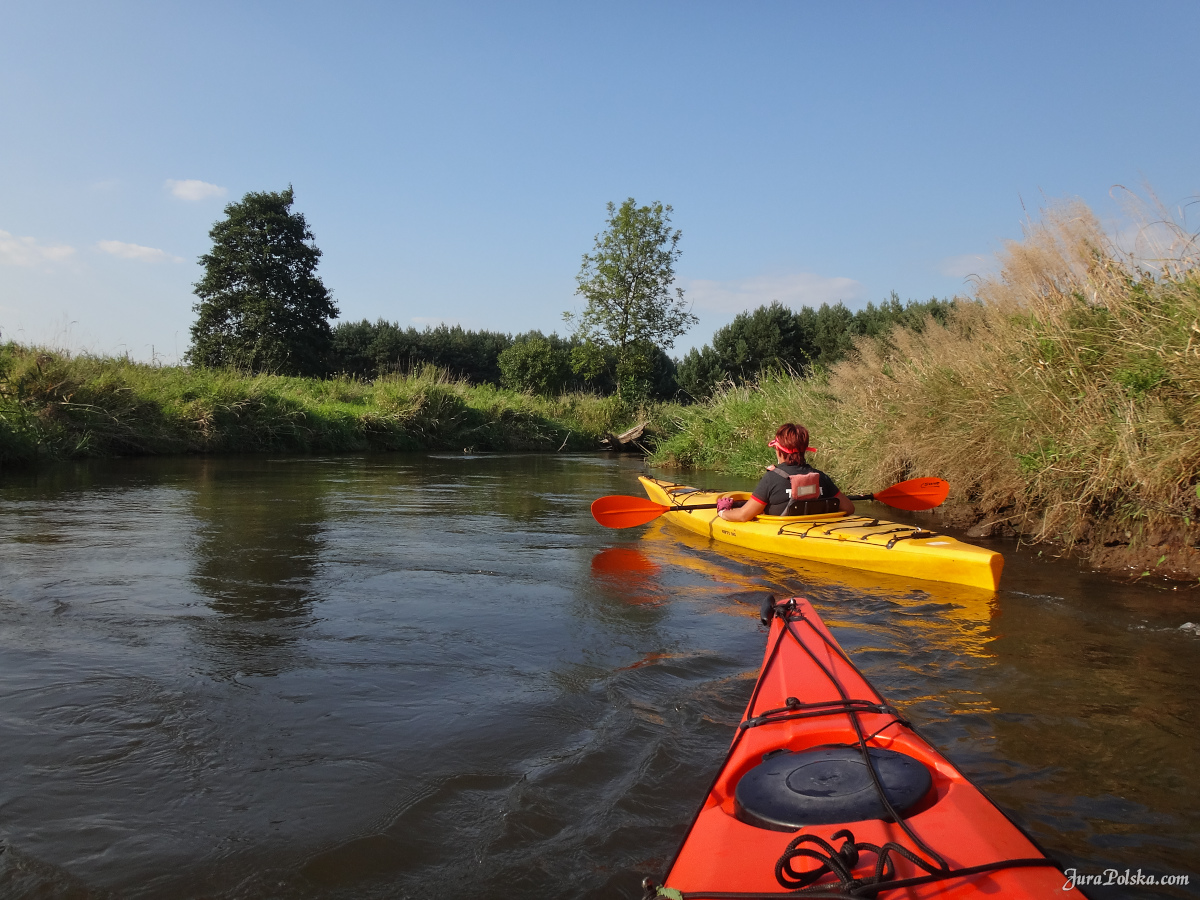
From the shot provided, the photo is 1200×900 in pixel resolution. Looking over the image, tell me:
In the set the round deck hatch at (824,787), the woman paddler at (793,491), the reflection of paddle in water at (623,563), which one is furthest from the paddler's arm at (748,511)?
the round deck hatch at (824,787)

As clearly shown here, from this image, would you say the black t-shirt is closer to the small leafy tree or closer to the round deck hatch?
the round deck hatch

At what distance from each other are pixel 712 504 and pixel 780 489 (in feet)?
3.30

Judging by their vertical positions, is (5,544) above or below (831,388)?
below

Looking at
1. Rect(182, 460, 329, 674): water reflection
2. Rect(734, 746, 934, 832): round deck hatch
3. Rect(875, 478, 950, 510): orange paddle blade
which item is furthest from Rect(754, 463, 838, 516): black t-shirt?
Rect(734, 746, 934, 832): round deck hatch

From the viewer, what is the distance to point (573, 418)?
2348cm

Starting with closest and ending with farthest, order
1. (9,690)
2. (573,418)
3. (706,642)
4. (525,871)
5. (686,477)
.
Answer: (525,871), (9,690), (706,642), (686,477), (573,418)

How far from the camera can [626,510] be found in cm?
707

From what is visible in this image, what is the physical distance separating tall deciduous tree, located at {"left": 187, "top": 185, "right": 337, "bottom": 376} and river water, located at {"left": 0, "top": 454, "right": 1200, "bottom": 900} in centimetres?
2444

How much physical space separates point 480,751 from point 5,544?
508 centimetres

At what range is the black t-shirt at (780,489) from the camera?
6008 mm

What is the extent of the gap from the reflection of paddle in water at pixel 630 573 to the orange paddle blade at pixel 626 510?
1.06 ft

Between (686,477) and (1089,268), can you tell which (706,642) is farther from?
(686,477)

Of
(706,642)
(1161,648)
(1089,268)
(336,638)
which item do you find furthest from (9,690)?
(1089,268)

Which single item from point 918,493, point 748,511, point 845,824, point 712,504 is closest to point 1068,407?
point 918,493
